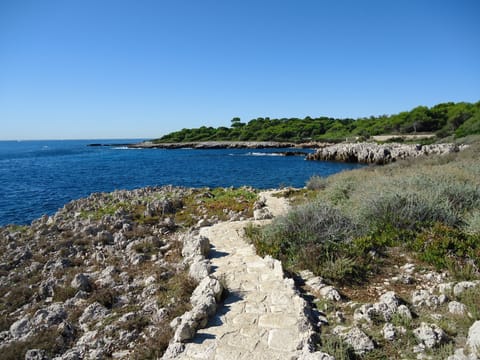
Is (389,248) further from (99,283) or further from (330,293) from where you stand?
(99,283)

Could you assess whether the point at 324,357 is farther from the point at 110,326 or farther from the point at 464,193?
the point at 464,193

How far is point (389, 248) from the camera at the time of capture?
6.95m

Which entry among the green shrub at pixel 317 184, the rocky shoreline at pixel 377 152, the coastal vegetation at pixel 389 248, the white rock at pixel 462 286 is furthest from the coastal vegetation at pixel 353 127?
the white rock at pixel 462 286

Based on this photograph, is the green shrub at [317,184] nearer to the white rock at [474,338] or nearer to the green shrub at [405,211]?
the green shrub at [405,211]

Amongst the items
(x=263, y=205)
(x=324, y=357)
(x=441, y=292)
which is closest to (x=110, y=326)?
(x=324, y=357)

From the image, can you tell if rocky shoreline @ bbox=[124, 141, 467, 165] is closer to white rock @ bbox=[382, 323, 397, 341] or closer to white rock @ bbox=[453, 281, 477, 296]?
white rock @ bbox=[453, 281, 477, 296]

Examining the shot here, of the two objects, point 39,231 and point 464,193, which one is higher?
point 464,193

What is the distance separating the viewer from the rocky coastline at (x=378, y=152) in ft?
122

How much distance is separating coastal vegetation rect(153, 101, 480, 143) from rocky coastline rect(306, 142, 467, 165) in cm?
1078

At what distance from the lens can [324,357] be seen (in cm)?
357

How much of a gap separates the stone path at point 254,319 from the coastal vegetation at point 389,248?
428 millimetres

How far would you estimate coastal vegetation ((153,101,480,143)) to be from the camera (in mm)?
57250

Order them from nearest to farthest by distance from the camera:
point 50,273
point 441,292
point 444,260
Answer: point 441,292
point 444,260
point 50,273

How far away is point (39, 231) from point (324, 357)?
12.2 metres
